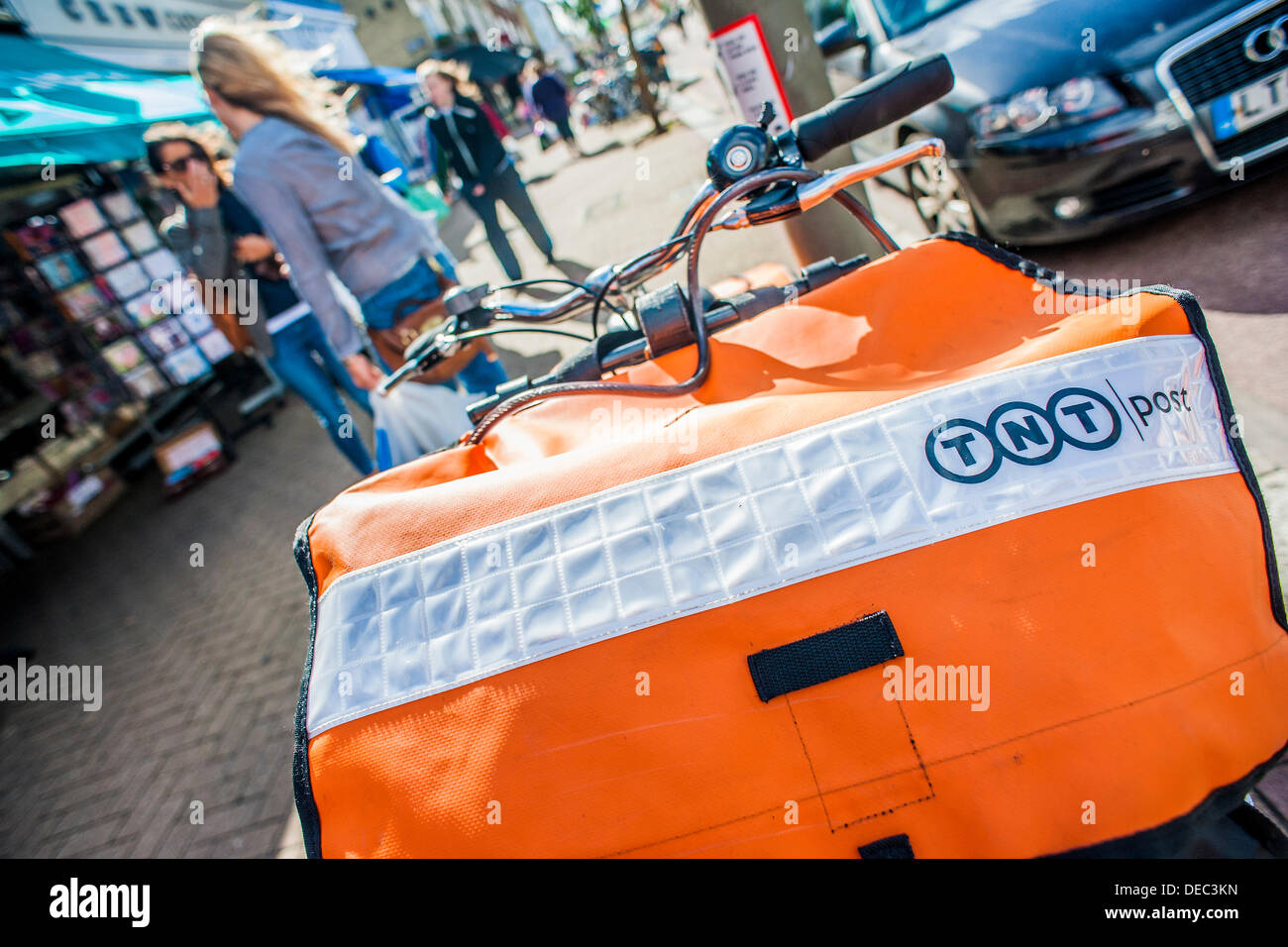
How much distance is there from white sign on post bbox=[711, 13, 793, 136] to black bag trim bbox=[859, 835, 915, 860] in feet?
9.68

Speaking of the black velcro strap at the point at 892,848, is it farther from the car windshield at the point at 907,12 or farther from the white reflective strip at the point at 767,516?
the car windshield at the point at 907,12

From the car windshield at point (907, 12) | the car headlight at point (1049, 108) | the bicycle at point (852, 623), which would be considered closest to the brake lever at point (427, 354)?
the bicycle at point (852, 623)

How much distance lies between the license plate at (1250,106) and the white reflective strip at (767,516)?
2.70m

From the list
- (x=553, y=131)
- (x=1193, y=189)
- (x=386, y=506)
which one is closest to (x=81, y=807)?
(x=386, y=506)

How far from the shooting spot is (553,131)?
56.9ft

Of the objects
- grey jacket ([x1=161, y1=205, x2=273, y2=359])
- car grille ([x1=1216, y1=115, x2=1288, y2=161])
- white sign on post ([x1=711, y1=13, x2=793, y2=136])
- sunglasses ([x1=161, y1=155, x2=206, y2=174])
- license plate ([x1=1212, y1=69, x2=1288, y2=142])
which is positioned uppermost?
sunglasses ([x1=161, y1=155, x2=206, y2=174])

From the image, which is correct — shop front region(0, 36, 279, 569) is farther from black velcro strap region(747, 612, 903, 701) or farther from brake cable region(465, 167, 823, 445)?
black velcro strap region(747, 612, 903, 701)

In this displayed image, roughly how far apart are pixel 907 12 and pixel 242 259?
415 cm

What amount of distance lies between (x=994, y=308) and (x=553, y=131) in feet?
61.5

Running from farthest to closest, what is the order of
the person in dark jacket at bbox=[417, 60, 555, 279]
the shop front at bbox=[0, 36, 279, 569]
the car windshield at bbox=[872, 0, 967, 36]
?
the person in dark jacket at bbox=[417, 60, 555, 279]
the shop front at bbox=[0, 36, 279, 569]
the car windshield at bbox=[872, 0, 967, 36]

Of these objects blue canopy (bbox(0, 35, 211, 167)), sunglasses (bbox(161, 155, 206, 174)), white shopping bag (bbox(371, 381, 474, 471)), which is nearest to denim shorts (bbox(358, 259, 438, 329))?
sunglasses (bbox(161, 155, 206, 174))

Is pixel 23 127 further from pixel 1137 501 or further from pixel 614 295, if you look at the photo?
pixel 1137 501

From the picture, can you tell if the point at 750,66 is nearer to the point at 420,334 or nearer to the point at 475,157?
the point at 420,334

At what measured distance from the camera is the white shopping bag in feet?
6.38
